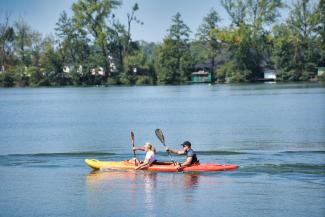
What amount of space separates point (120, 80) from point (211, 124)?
287 ft

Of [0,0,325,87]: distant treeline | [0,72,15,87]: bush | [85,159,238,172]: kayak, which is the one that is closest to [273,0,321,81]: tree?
[0,0,325,87]: distant treeline

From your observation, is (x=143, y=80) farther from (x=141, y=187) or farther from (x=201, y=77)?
(x=141, y=187)

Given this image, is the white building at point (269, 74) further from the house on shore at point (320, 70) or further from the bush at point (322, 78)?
the bush at point (322, 78)

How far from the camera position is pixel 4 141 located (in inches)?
1801

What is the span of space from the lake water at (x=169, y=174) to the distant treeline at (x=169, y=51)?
2601 inches

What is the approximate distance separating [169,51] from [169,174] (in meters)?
104

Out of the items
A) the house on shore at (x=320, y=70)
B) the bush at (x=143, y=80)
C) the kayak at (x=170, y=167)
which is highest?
the house on shore at (x=320, y=70)

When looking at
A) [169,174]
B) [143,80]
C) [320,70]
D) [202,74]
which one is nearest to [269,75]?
[320,70]

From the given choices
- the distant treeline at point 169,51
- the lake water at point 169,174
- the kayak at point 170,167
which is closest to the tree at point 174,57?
the distant treeline at point 169,51

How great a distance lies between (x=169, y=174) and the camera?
31484mm

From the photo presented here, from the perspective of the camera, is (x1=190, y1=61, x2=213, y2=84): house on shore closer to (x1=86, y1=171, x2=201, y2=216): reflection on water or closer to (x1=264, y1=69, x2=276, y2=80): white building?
(x1=264, y1=69, x2=276, y2=80): white building

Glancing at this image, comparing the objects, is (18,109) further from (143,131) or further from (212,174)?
(212,174)

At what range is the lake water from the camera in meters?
25.8

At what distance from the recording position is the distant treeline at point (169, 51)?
426 feet
